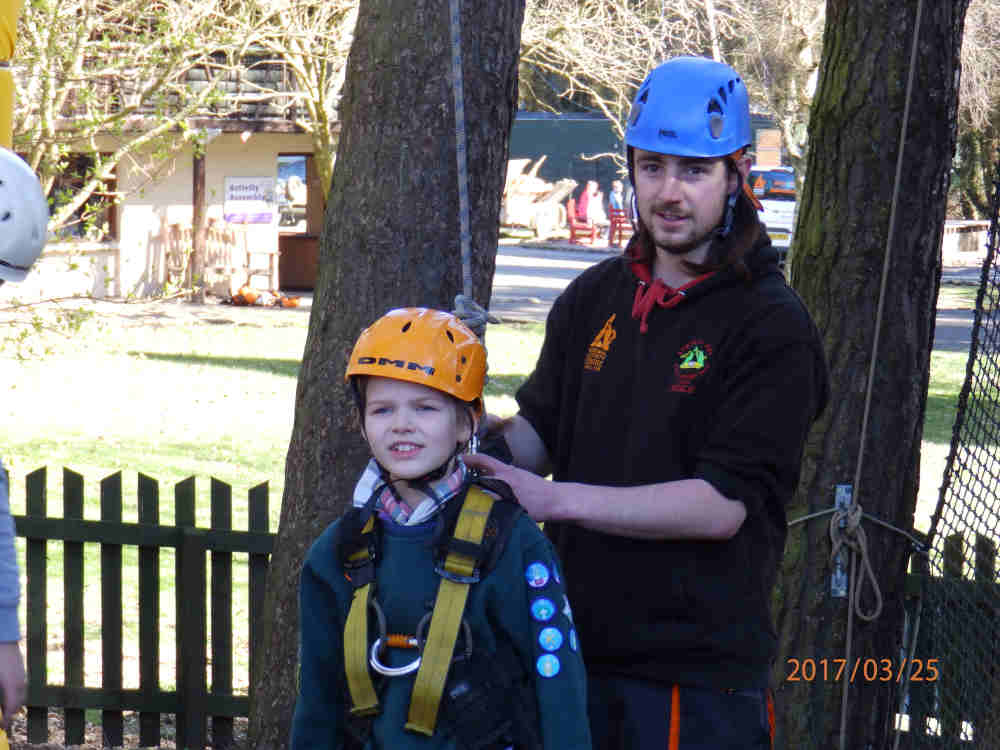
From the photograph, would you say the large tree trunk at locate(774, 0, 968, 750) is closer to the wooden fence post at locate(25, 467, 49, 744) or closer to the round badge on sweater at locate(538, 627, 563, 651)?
the round badge on sweater at locate(538, 627, 563, 651)

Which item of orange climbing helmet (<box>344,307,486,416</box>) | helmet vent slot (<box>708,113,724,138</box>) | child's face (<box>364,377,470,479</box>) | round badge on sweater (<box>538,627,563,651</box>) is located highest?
helmet vent slot (<box>708,113,724,138</box>)

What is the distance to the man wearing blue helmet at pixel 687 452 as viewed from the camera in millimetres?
2496

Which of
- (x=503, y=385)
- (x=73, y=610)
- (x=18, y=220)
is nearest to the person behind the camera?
(x=18, y=220)

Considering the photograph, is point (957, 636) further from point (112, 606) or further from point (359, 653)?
point (112, 606)

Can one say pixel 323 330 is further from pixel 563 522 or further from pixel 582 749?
pixel 582 749

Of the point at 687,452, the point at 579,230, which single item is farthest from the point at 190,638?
the point at 579,230

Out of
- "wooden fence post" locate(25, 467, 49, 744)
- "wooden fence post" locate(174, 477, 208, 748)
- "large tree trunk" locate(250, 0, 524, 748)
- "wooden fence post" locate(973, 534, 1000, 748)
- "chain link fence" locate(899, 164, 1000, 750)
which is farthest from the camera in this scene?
"wooden fence post" locate(25, 467, 49, 744)

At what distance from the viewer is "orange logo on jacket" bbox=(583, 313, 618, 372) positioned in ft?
8.87

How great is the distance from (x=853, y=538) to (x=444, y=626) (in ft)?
8.29

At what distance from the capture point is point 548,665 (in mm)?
2428

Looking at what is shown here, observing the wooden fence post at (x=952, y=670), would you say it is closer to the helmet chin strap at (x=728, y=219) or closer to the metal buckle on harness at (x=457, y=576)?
the helmet chin strap at (x=728, y=219)

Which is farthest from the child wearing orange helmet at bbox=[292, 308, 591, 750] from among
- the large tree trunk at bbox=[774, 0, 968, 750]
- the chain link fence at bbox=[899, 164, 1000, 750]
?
the chain link fence at bbox=[899, 164, 1000, 750]

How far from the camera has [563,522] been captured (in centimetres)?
259
